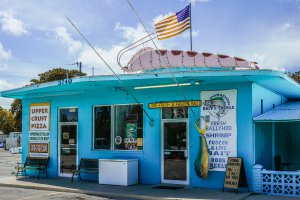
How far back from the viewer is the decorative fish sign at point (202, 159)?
1298 centimetres

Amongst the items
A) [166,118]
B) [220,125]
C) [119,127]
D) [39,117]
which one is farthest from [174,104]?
[39,117]

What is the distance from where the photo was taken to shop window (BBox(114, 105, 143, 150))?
14.7 metres

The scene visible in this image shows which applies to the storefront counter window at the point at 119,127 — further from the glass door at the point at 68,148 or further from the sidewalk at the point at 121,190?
the sidewalk at the point at 121,190

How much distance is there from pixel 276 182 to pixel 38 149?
9.63 metres

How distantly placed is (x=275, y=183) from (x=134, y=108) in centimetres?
543

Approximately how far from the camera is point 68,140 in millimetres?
16438

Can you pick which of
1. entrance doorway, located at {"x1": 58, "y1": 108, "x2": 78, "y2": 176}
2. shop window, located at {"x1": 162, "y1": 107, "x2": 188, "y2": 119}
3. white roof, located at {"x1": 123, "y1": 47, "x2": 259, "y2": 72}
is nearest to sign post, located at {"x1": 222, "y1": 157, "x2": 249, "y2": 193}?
shop window, located at {"x1": 162, "y1": 107, "x2": 188, "y2": 119}

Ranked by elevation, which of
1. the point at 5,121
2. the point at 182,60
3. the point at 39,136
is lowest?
the point at 39,136

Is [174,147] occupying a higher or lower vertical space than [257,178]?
higher

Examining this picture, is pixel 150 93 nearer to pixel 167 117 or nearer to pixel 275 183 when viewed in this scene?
pixel 167 117

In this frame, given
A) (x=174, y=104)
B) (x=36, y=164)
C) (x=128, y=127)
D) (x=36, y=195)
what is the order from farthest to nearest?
(x=36, y=164) → (x=128, y=127) → (x=174, y=104) → (x=36, y=195)

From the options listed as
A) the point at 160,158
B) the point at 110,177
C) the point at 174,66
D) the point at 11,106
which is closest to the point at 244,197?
the point at 160,158

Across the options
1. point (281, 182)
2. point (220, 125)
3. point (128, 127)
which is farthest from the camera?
point (128, 127)

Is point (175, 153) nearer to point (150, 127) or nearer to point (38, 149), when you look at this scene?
point (150, 127)
